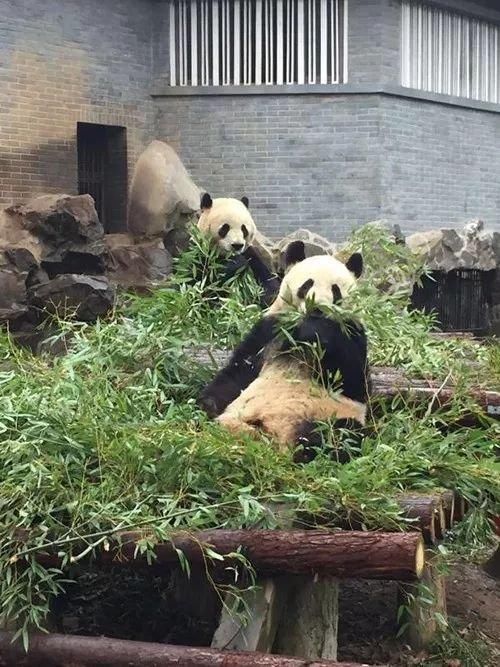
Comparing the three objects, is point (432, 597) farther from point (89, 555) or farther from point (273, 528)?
point (89, 555)

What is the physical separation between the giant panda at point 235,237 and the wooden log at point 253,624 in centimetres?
296

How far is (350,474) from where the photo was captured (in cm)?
359

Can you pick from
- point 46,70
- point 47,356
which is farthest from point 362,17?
point 47,356

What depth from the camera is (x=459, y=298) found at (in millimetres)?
14141

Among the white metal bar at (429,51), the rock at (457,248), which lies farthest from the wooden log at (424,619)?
the white metal bar at (429,51)

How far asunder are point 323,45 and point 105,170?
3.51m

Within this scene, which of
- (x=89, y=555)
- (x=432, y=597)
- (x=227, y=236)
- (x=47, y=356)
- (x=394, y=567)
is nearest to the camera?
(x=394, y=567)

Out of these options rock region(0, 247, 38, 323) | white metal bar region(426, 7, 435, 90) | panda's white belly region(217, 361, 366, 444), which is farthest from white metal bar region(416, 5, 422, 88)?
panda's white belly region(217, 361, 366, 444)

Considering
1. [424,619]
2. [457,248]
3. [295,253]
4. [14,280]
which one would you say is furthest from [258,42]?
[424,619]

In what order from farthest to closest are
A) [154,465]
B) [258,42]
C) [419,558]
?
[258,42], [154,465], [419,558]

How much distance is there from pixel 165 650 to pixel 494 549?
2.77 metres

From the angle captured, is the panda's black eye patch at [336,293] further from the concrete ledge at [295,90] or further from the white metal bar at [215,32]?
the white metal bar at [215,32]

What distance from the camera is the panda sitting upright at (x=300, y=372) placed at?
4113 mm

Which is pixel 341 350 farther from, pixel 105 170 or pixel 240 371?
pixel 105 170
